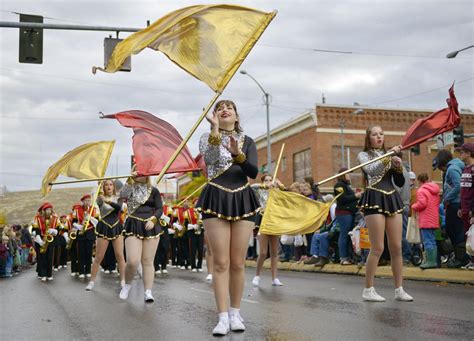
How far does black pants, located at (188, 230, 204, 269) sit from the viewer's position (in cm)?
1968

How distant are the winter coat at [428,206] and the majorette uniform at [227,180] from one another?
664cm

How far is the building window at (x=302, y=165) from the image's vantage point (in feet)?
143

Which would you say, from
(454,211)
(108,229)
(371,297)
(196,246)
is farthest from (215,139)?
(196,246)

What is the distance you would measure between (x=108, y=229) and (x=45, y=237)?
451 centimetres

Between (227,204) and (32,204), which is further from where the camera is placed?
(32,204)

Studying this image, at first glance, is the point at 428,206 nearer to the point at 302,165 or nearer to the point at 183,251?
the point at 183,251

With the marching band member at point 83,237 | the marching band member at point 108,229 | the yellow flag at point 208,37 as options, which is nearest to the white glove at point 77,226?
the marching band member at point 83,237

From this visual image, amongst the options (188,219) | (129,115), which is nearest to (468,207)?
(129,115)

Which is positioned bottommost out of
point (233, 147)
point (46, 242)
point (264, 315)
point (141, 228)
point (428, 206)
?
point (264, 315)

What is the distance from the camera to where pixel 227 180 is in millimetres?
6223

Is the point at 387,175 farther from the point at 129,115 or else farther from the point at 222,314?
the point at 129,115

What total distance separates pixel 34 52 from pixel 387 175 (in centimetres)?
896

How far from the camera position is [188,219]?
20.3m

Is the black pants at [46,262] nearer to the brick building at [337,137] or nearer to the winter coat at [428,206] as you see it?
the winter coat at [428,206]
